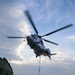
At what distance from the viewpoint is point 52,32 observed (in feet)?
121

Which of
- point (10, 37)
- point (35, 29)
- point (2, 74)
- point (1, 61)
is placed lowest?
point (2, 74)

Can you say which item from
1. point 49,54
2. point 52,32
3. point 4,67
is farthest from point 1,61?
point 52,32

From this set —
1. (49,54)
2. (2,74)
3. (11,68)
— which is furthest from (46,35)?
(2,74)

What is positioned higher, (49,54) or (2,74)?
(49,54)

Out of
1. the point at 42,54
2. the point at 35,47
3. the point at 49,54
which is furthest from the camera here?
the point at 49,54

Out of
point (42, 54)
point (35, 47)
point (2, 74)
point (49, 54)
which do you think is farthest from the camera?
point (49, 54)

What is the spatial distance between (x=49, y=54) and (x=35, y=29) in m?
5.99

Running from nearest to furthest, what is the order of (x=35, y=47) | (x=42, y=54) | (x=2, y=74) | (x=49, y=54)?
(x=2, y=74) → (x=35, y=47) → (x=42, y=54) → (x=49, y=54)

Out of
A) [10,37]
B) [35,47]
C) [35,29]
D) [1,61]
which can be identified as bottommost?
[1,61]

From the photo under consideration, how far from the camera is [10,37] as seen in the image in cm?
3466

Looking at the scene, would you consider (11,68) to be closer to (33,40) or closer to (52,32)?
(33,40)

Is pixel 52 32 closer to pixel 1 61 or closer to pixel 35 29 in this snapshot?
pixel 35 29

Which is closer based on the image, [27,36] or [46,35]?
[27,36]

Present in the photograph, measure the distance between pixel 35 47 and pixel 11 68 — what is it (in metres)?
7.05
